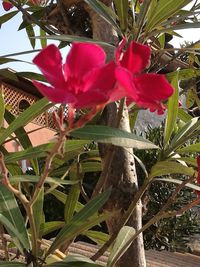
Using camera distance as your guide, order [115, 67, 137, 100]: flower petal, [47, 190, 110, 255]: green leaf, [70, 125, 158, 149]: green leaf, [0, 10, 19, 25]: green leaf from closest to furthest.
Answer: [115, 67, 137, 100]: flower petal, [70, 125, 158, 149]: green leaf, [47, 190, 110, 255]: green leaf, [0, 10, 19, 25]: green leaf

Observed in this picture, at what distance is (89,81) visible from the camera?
20.6 inches

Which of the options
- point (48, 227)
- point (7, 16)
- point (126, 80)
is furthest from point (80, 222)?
point (7, 16)

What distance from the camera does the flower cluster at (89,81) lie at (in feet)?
1.71

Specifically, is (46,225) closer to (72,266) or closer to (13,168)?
(13,168)

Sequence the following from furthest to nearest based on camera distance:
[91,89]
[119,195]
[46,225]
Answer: [46,225] → [119,195] → [91,89]

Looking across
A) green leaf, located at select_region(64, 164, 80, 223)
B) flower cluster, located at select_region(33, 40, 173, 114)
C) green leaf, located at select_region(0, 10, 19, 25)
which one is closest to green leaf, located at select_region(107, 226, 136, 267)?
green leaf, located at select_region(64, 164, 80, 223)

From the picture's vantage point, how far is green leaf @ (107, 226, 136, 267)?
2.91 ft

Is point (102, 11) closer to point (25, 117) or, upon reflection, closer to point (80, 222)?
point (25, 117)

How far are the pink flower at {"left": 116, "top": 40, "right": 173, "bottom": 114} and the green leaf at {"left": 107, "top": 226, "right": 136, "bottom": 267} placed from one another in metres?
0.41

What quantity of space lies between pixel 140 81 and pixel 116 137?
26 centimetres

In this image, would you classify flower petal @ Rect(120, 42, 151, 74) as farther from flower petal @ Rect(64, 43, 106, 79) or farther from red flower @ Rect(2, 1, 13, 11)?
red flower @ Rect(2, 1, 13, 11)

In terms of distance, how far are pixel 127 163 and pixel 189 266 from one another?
2321 mm

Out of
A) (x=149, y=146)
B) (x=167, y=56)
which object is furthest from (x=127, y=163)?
(x=167, y=56)

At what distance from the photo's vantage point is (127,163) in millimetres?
1114
